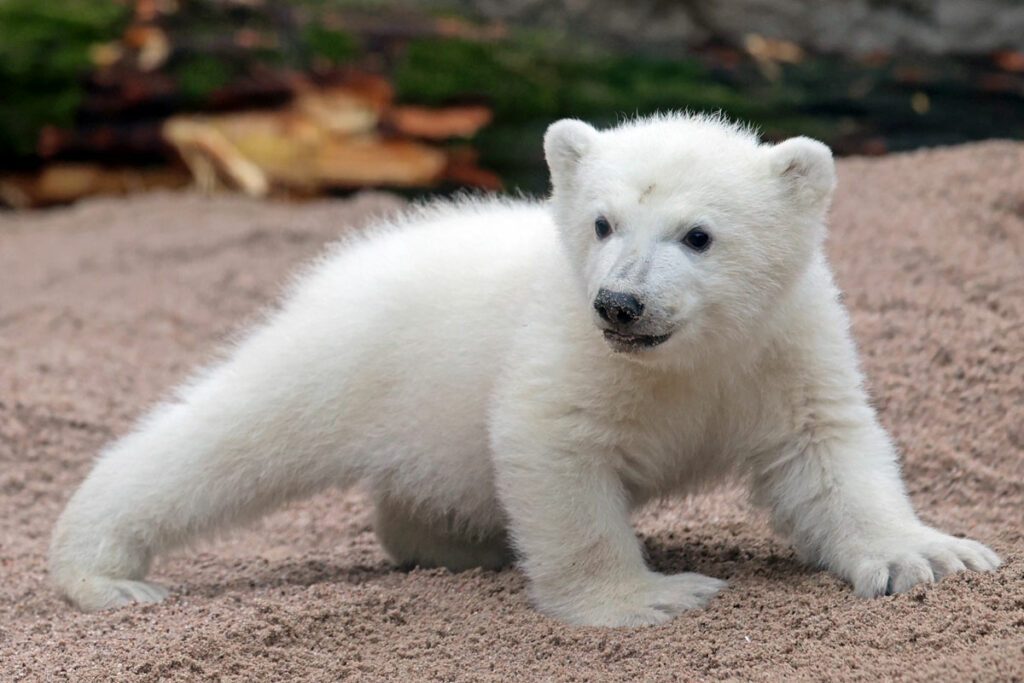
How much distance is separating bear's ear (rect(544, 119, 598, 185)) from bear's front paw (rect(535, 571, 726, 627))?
1.22 m

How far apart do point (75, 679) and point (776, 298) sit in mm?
2145

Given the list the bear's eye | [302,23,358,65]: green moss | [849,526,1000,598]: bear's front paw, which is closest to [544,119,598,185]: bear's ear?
the bear's eye

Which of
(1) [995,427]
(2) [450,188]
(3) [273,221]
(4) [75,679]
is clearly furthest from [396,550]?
(2) [450,188]

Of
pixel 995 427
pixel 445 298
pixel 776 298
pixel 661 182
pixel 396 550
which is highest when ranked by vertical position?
pixel 661 182

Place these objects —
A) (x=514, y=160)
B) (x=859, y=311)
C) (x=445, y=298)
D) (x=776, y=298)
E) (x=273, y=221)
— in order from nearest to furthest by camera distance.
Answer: (x=776, y=298)
(x=445, y=298)
(x=859, y=311)
(x=273, y=221)
(x=514, y=160)

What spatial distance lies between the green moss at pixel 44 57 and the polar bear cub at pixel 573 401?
18.8 ft

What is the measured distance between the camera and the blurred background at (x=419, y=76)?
921 cm

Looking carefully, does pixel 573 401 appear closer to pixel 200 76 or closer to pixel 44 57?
pixel 200 76

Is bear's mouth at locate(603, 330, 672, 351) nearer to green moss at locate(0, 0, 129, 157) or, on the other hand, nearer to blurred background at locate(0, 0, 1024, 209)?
blurred background at locate(0, 0, 1024, 209)

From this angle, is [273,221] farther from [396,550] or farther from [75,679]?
[75,679]

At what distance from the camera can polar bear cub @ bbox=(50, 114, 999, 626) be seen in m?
3.75

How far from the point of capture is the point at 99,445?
19.4ft

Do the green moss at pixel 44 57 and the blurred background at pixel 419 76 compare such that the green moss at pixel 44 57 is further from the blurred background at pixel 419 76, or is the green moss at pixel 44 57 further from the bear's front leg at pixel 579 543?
the bear's front leg at pixel 579 543

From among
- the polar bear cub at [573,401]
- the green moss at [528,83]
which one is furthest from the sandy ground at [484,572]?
the green moss at [528,83]
